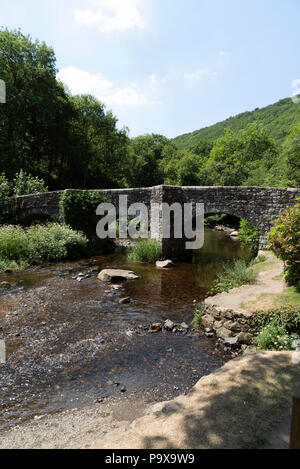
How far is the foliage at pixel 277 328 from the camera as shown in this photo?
14.9 ft

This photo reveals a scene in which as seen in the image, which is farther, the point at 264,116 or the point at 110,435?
the point at 264,116

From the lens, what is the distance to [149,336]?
5.82m

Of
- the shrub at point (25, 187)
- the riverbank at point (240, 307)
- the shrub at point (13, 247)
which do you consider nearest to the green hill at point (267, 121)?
the shrub at point (25, 187)

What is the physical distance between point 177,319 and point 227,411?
3745mm

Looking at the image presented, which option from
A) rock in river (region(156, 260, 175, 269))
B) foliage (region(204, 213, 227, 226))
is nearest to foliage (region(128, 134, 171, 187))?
foliage (region(204, 213, 227, 226))

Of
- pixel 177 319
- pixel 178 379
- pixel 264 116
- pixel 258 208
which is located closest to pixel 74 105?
pixel 258 208

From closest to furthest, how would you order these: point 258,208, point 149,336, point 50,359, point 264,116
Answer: point 50,359 < point 149,336 < point 258,208 < point 264,116
